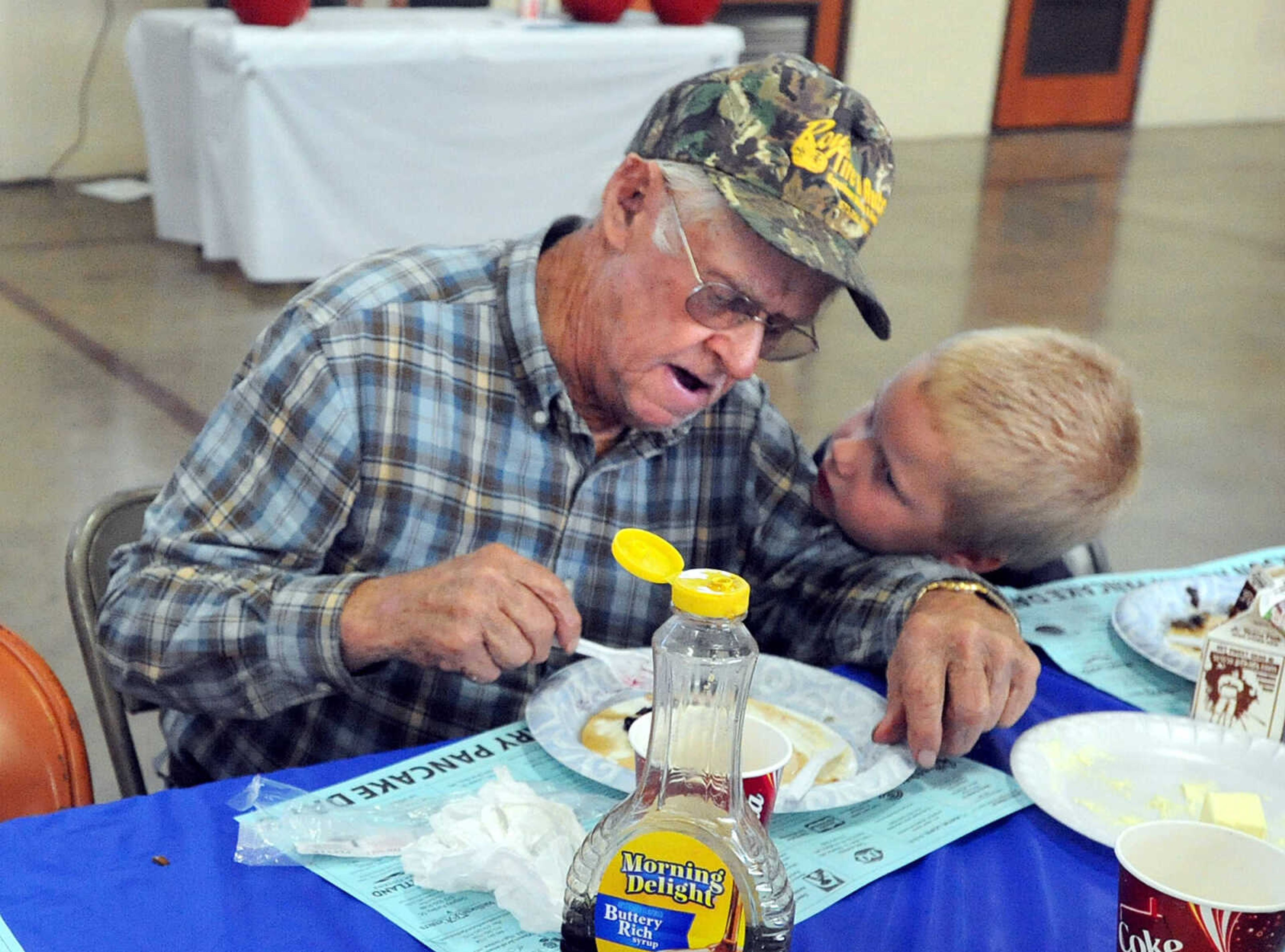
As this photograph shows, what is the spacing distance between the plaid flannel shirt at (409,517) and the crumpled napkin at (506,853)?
0.30 metres

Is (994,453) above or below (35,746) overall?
above

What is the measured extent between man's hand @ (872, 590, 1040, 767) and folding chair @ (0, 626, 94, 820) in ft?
2.41

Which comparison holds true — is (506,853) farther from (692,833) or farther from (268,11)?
(268,11)

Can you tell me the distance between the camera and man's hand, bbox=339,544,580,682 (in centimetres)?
117

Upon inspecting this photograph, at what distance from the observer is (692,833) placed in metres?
0.75

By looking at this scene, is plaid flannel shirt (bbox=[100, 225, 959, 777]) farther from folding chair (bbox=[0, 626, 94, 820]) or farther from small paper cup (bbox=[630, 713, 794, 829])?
small paper cup (bbox=[630, 713, 794, 829])

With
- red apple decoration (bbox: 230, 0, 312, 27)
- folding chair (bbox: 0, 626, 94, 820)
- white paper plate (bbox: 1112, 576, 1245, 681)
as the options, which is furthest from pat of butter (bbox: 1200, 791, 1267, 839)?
red apple decoration (bbox: 230, 0, 312, 27)

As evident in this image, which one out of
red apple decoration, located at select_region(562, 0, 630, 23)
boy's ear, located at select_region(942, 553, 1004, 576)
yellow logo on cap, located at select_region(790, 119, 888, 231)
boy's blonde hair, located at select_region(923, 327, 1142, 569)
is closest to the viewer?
yellow logo on cap, located at select_region(790, 119, 888, 231)

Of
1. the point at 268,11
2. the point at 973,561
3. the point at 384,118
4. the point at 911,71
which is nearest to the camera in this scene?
the point at 973,561

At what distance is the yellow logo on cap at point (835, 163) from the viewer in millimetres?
1346

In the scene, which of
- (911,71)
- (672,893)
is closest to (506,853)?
(672,893)

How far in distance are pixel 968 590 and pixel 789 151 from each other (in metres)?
0.49

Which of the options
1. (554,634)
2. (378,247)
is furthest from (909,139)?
(554,634)

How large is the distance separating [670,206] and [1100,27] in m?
9.33
